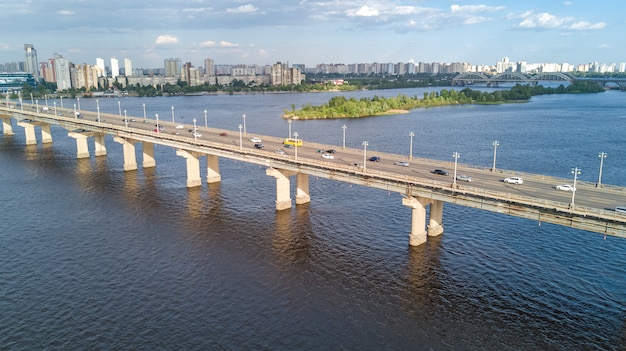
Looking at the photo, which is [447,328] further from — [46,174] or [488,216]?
[46,174]

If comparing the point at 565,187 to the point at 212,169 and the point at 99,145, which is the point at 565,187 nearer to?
the point at 212,169

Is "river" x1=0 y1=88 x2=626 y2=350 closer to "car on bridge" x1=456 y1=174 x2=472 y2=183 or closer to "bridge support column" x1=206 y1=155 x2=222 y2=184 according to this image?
"bridge support column" x1=206 y1=155 x2=222 y2=184

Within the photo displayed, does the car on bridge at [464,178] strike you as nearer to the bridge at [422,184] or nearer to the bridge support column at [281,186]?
the bridge at [422,184]

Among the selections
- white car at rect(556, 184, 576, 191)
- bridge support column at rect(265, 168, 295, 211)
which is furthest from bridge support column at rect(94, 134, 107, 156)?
white car at rect(556, 184, 576, 191)

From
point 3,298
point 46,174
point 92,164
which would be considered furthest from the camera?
point 92,164

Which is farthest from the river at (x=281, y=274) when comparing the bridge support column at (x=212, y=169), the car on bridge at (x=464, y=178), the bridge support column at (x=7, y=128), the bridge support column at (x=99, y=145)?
the bridge support column at (x=7, y=128)

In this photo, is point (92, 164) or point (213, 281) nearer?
point (213, 281)

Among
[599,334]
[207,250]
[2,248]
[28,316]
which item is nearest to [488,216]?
[599,334]
